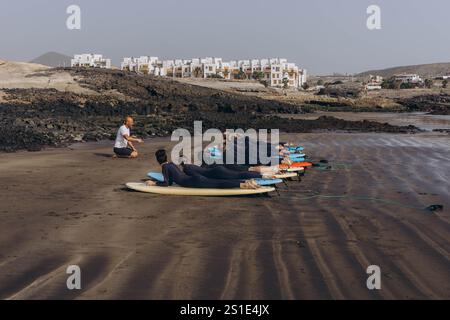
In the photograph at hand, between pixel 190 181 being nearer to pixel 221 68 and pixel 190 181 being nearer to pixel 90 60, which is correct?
pixel 90 60

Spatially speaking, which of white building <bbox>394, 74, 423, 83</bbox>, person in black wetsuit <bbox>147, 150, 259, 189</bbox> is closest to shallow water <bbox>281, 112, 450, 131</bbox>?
person in black wetsuit <bbox>147, 150, 259, 189</bbox>

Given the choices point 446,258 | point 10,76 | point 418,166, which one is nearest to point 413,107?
point 10,76

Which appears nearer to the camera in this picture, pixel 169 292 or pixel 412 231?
pixel 169 292

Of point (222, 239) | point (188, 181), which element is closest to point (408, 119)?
point (188, 181)

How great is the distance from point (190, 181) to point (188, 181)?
0.04 meters

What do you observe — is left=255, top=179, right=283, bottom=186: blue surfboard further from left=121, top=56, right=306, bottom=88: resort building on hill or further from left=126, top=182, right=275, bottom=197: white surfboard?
left=121, top=56, right=306, bottom=88: resort building on hill

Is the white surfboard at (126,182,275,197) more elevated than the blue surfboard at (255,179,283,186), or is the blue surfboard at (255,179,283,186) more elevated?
the blue surfboard at (255,179,283,186)

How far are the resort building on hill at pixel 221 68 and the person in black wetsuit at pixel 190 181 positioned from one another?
10531 cm

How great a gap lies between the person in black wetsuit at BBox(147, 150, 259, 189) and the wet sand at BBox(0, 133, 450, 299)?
255 millimetres

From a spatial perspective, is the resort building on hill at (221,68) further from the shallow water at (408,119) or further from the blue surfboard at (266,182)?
Answer: the blue surfboard at (266,182)

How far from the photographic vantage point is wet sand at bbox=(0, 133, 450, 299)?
18.2 ft
